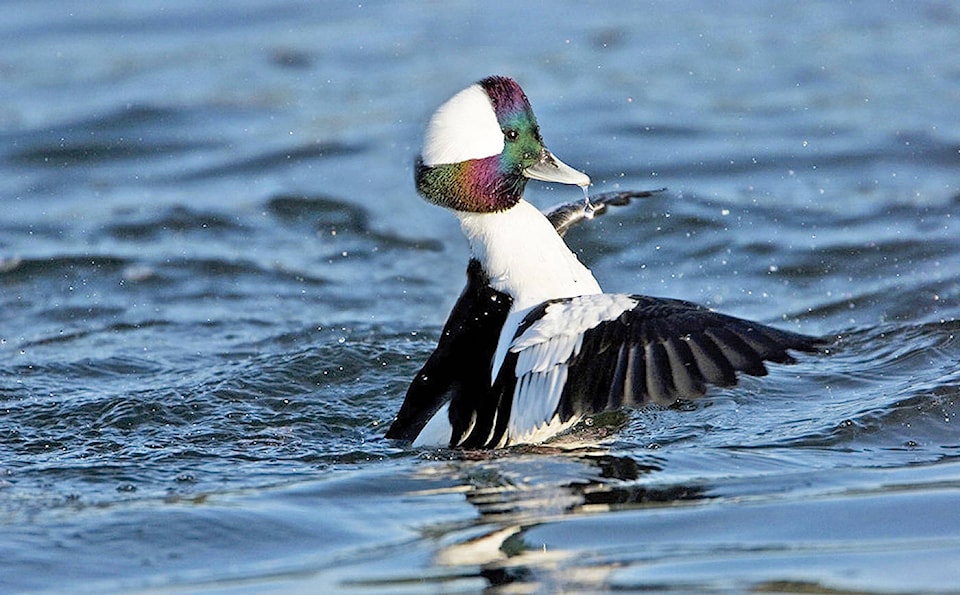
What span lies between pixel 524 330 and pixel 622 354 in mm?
444

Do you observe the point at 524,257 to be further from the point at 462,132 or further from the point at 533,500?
the point at 533,500

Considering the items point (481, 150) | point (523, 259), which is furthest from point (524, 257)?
point (481, 150)

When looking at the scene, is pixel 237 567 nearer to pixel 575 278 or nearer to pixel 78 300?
pixel 575 278

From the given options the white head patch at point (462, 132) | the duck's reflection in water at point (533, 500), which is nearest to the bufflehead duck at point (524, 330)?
the white head patch at point (462, 132)

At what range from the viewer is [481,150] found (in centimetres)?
589

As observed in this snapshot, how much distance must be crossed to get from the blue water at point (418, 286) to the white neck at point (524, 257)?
58 cm

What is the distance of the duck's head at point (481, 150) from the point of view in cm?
587

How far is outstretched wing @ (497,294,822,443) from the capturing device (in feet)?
15.9

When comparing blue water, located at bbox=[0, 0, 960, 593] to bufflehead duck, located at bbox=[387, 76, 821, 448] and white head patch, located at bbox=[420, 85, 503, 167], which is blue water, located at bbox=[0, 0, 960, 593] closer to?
bufflehead duck, located at bbox=[387, 76, 821, 448]

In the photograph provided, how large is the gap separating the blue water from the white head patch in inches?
44.1

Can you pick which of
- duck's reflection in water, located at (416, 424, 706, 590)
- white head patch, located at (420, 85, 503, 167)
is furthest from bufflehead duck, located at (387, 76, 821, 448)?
duck's reflection in water, located at (416, 424, 706, 590)

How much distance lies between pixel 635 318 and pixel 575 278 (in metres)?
0.77

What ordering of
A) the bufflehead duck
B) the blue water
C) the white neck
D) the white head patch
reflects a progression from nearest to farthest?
the blue water
the bufflehead duck
the white neck
the white head patch

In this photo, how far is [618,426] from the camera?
19.8ft
